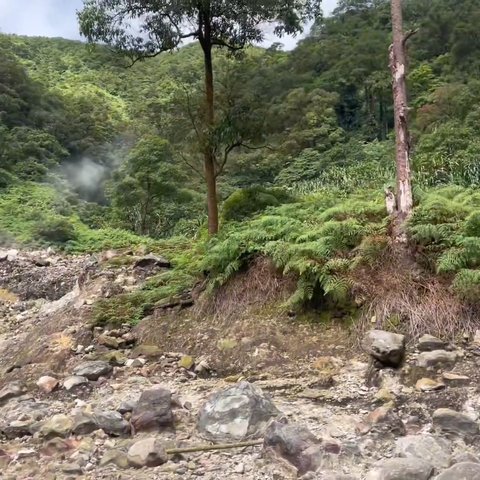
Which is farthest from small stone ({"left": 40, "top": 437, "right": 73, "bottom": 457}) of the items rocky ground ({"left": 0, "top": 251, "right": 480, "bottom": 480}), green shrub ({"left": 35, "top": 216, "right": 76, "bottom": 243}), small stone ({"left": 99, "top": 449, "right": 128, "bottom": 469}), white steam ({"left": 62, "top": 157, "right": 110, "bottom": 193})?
white steam ({"left": 62, "top": 157, "right": 110, "bottom": 193})

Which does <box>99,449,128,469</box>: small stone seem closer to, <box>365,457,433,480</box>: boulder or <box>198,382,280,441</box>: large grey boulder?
<box>198,382,280,441</box>: large grey boulder

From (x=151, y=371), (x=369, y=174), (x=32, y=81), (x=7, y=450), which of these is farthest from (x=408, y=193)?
(x=32, y=81)

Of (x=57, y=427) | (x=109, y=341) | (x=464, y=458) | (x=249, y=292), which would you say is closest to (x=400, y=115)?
(x=249, y=292)

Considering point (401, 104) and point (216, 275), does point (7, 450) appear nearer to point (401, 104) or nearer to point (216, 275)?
point (216, 275)

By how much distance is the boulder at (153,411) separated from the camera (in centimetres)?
462

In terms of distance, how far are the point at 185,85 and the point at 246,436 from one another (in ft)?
24.5

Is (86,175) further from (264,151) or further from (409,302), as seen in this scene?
(409,302)

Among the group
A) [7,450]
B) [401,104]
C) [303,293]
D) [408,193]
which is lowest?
[7,450]

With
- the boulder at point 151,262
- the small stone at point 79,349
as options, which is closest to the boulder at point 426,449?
the small stone at point 79,349

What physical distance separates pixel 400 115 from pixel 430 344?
275cm

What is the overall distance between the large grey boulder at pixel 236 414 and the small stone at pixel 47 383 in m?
1.96

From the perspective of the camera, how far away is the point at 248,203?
10.8 m

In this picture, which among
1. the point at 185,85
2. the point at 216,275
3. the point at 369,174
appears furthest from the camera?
the point at 369,174

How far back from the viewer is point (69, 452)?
4.36 meters
